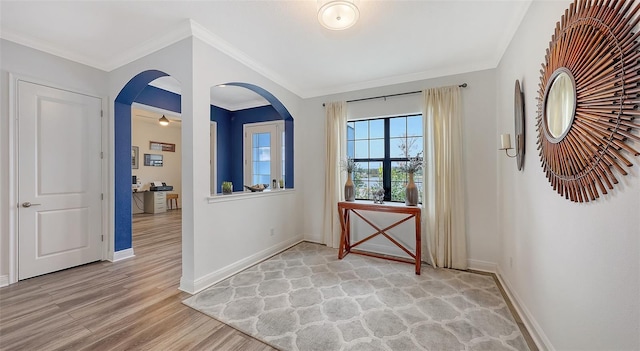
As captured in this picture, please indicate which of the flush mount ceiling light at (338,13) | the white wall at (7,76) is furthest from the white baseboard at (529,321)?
the white wall at (7,76)

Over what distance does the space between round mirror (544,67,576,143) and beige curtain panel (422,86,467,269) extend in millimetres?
1584

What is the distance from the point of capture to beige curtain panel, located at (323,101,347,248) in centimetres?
385

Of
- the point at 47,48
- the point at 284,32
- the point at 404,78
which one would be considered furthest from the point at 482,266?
the point at 47,48

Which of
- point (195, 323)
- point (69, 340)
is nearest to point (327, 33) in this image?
point (195, 323)

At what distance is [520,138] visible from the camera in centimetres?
206

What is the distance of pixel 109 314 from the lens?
6.80 ft

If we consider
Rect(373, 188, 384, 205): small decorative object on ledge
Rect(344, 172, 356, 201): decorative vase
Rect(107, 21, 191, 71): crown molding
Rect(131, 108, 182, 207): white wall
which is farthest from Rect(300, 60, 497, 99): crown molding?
Rect(131, 108, 182, 207): white wall

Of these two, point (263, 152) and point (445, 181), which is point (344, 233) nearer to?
point (445, 181)

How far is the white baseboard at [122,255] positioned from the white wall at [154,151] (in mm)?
4462

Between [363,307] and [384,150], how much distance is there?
7.68 feet

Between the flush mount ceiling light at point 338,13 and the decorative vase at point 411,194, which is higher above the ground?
the flush mount ceiling light at point 338,13

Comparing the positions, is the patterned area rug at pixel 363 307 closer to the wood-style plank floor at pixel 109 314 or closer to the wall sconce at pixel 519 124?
the wood-style plank floor at pixel 109 314

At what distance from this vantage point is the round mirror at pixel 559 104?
129 cm

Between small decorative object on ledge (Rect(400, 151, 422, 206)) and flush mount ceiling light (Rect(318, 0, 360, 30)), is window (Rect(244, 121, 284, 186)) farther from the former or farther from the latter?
flush mount ceiling light (Rect(318, 0, 360, 30))
